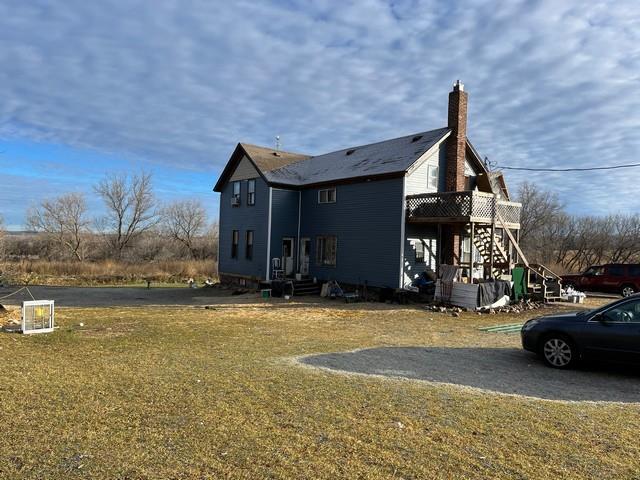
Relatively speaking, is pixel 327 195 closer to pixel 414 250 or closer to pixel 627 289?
pixel 414 250

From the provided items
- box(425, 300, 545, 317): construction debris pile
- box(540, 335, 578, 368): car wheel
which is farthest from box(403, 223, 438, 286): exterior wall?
box(540, 335, 578, 368): car wheel

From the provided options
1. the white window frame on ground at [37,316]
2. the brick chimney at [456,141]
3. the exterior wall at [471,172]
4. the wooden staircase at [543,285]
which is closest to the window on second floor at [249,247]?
the brick chimney at [456,141]

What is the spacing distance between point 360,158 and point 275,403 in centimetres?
2086

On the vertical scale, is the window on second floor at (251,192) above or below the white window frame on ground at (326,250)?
above

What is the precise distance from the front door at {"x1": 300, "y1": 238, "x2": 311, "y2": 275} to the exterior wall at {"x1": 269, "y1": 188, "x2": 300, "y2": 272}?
344 millimetres

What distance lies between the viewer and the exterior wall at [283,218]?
1017 inches

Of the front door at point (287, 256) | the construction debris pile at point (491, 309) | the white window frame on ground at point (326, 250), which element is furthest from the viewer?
the front door at point (287, 256)

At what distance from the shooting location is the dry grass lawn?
4.19 m

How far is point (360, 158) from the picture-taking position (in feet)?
84.2

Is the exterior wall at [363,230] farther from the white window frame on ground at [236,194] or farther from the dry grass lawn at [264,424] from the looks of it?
the dry grass lawn at [264,424]

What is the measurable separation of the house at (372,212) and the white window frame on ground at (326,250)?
0.05 m

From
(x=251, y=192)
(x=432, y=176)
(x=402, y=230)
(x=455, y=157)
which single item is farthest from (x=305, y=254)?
(x=455, y=157)

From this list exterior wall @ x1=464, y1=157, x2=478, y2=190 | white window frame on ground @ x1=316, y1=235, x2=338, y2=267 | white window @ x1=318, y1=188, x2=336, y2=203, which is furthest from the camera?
white window @ x1=318, y1=188, x2=336, y2=203

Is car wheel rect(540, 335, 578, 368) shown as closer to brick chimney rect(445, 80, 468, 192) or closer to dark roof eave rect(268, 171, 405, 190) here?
dark roof eave rect(268, 171, 405, 190)
